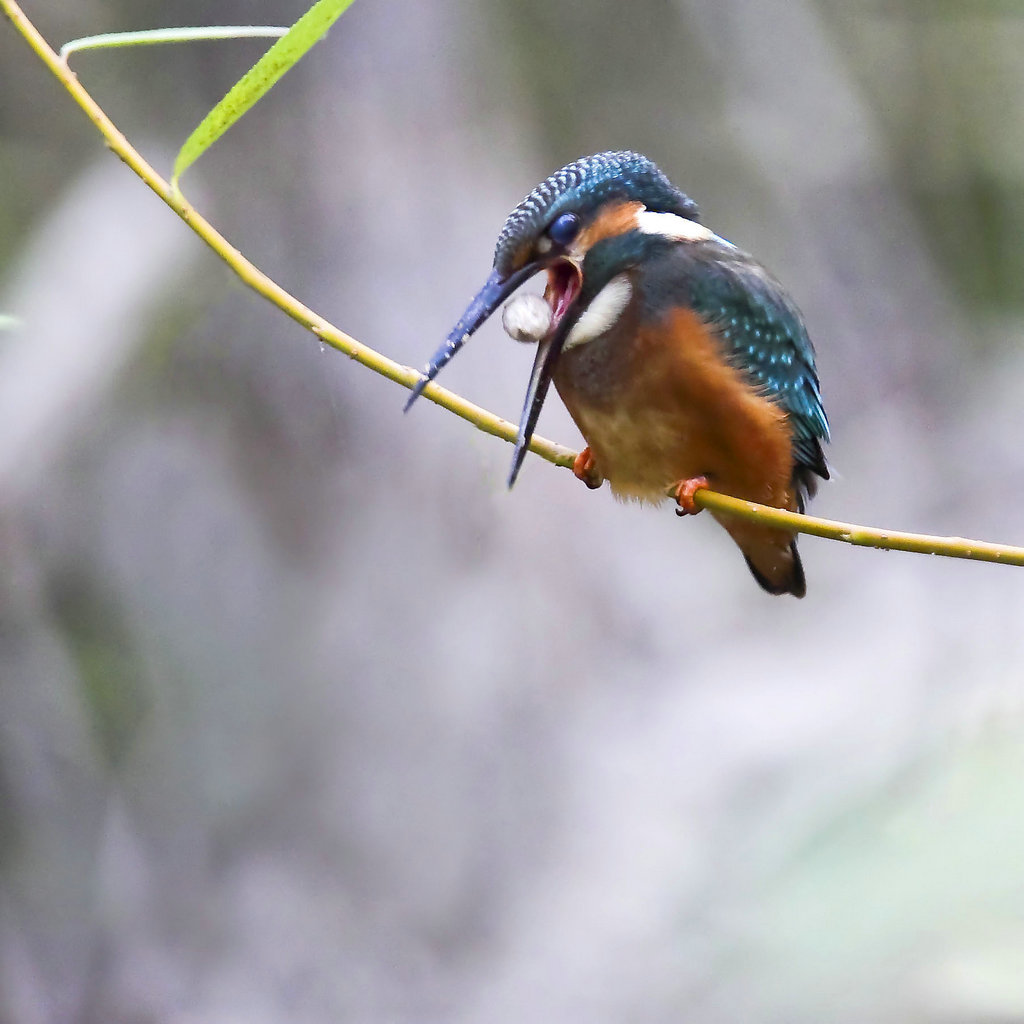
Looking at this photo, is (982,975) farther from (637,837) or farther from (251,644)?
(251,644)

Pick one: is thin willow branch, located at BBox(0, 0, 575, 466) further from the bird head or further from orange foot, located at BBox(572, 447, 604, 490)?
orange foot, located at BBox(572, 447, 604, 490)

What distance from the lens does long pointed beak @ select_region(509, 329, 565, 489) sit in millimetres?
803

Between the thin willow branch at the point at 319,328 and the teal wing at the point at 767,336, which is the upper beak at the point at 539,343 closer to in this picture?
the thin willow branch at the point at 319,328

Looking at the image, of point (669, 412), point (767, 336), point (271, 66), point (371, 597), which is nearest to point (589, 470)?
point (669, 412)

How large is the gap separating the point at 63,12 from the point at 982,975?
7.41ft

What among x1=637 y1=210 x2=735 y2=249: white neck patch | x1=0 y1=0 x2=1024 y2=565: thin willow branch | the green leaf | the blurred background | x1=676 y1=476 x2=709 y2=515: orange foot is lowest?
the blurred background

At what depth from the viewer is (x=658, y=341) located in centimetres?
107

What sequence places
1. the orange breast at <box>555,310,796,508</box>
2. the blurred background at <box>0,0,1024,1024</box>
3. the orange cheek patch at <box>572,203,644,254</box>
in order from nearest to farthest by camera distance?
1. the orange cheek patch at <box>572,203,644,254</box>
2. the orange breast at <box>555,310,796,508</box>
3. the blurred background at <box>0,0,1024,1024</box>

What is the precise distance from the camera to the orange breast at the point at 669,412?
1.07 m

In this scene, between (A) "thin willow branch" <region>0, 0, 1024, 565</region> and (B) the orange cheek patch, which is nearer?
(A) "thin willow branch" <region>0, 0, 1024, 565</region>

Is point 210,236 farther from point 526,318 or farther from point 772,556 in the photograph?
point 772,556

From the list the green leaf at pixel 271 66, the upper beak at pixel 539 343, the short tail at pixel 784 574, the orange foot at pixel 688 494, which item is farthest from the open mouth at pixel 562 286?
the short tail at pixel 784 574

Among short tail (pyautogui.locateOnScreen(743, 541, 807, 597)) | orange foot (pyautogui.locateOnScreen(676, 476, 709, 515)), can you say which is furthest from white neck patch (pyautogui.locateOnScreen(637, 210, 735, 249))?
short tail (pyautogui.locateOnScreen(743, 541, 807, 597))

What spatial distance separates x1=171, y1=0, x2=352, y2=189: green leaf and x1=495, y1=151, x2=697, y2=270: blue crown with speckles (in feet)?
0.77
